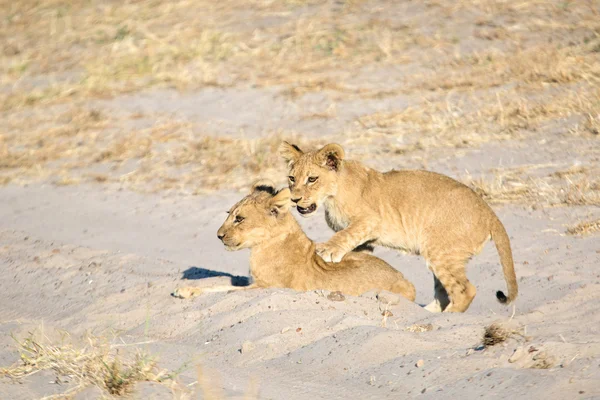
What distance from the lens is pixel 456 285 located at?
23.3 feet

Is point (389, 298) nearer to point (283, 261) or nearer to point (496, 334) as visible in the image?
point (283, 261)

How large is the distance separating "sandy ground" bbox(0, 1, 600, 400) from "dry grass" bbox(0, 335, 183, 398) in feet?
0.21

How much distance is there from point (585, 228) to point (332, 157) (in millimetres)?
2251

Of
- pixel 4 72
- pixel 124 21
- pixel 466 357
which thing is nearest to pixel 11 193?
pixel 4 72

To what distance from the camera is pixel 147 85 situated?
14.4 m

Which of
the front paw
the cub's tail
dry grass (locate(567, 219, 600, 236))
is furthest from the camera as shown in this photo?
dry grass (locate(567, 219, 600, 236))

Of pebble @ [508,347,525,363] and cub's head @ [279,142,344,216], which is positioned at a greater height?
pebble @ [508,347,525,363]

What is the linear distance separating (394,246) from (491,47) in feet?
22.7

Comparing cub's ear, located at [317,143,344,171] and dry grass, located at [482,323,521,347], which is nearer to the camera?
dry grass, located at [482,323,521,347]

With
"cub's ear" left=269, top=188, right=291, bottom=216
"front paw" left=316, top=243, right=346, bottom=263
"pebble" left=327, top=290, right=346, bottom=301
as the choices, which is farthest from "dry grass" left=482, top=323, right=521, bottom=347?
"cub's ear" left=269, top=188, right=291, bottom=216

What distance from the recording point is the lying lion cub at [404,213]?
23.6 ft

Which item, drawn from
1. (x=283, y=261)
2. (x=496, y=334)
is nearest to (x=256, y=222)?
(x=283, y=261)

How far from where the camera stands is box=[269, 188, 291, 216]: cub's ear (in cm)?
700

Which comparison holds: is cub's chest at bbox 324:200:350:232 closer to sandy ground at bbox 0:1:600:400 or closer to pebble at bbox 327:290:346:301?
sandy ground at bbox 0:1:600:400
